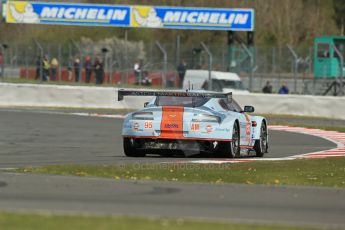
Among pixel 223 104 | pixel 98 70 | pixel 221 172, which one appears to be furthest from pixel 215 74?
pixel 221 172

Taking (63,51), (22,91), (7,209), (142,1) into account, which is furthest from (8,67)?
(7,209)

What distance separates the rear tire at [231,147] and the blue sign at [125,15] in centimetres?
3027

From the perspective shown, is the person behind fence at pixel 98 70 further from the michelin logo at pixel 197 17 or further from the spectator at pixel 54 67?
the michelin logo at pixel 197 17

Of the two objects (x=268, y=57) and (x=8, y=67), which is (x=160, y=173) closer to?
(x=268, y=57)

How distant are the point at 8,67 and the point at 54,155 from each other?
28.0 metres

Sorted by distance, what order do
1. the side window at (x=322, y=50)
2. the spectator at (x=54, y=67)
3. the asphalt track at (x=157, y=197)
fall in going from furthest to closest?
the side window at (x=322, y=50) → the spectator at (x=54, y=67) → the asphalt track at (x=157, y=197)

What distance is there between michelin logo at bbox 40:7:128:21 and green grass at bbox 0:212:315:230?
38943 millimetres

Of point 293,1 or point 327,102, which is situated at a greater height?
point 293,1

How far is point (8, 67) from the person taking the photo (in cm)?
4469

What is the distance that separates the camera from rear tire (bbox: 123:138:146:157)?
56.2 ft

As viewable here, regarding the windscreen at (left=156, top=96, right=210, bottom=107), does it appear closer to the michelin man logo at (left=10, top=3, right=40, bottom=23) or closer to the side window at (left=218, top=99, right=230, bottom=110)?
the side window at (left=218, top=99, right=230, bottom=110)

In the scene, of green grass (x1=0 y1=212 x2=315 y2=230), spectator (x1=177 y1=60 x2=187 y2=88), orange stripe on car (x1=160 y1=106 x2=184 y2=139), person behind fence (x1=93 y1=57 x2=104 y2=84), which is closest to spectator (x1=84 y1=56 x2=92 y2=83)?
person behind fence (x1=93 y1=57 x2=104 y2=84)

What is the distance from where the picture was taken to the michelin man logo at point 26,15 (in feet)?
156

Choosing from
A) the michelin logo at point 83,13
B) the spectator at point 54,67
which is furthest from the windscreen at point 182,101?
the michelin logo at point 83,13
